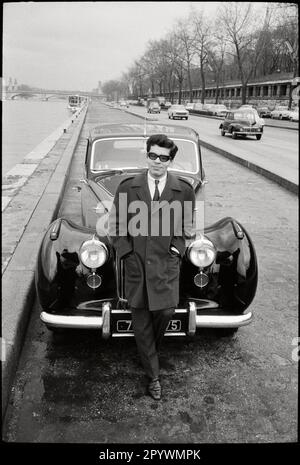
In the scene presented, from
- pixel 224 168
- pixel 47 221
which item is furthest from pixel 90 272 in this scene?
pixel 224 168

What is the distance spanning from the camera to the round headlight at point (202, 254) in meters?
2.98

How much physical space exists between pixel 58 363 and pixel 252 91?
7116 cm

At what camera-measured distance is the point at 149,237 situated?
253cm

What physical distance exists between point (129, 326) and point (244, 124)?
64.5 ft

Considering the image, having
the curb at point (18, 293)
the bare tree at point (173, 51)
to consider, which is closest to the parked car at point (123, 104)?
the bare tree at point (173, 51)

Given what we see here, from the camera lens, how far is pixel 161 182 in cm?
261

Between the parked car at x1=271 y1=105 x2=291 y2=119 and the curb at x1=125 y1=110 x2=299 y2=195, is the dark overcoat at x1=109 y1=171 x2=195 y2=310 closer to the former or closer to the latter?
the curb at x1=125 y1=110 x2=299 y2=195

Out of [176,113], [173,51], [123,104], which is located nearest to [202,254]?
[173,51]

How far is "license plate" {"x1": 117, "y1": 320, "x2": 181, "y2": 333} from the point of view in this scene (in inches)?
111

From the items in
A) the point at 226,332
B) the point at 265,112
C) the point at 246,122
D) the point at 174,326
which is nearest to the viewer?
the point at 174,326

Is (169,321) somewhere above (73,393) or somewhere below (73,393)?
above

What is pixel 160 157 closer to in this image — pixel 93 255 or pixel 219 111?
pixel 93 255

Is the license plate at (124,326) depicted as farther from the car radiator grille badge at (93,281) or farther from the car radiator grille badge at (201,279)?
the car radiator grille badge at (201,279)
